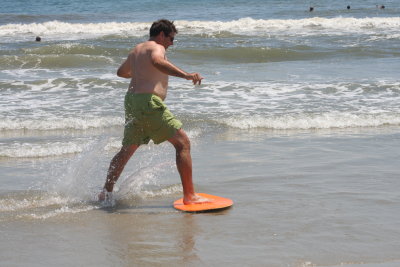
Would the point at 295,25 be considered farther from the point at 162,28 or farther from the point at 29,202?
the point at 29,202

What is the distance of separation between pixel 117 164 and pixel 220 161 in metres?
1.73

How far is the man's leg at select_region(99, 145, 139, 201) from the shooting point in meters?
5.90

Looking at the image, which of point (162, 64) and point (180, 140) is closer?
point (162, 64)

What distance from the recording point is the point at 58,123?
958 cm

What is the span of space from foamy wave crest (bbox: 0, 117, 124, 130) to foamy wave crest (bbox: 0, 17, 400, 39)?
14450 mm

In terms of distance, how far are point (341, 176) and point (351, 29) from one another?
19310mm

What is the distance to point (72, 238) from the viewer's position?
4895 millimetres

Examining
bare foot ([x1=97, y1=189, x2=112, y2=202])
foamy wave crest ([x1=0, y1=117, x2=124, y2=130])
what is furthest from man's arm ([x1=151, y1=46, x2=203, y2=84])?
foamy wave crest ([x1=0, y1=117, x2=124, y2=130])

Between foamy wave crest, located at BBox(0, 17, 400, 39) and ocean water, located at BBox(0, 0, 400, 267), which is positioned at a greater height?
foamy wave crest, located at BBox(0, 17, 400, 39)

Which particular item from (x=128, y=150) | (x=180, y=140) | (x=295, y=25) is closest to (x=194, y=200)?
(x=180, y=140)

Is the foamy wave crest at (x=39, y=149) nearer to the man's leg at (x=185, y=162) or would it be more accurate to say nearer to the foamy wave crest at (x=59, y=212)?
the foamy wave crest at (x=59, y=212)

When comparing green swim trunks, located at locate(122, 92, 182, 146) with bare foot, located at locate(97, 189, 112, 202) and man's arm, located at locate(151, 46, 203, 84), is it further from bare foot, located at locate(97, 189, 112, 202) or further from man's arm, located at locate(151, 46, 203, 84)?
bare foot, located at locate(97, 189, 112, 202)

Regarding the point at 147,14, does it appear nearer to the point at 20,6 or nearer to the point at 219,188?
the point at 20,6

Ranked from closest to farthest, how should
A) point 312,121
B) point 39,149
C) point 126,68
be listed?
point 126,68
point 39,149
point 312,121
